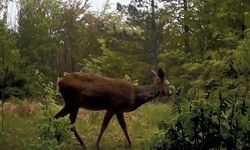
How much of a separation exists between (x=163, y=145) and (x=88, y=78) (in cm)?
639

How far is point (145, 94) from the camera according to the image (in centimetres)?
1141

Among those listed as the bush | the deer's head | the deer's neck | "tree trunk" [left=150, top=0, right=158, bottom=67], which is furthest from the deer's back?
"tree trunk" [left=150, top=0, right=158, bottom=67]

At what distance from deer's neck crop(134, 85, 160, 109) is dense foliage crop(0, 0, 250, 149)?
176 cm

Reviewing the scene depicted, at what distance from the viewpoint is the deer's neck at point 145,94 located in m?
11.3

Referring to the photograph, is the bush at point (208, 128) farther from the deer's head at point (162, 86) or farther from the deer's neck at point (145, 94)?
the deer's head at point (162, 86)

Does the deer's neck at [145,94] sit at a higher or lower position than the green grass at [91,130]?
higher

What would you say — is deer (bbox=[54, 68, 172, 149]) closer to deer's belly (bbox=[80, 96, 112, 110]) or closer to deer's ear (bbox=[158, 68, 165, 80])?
deer's belly (bbox=[80, 96, 112, 110])

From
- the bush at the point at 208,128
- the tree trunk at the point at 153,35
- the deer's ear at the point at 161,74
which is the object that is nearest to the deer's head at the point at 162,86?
the deer's ear at the point at 161,74

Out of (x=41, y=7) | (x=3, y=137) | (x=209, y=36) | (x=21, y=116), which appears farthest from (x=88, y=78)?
(x=41, y=7)

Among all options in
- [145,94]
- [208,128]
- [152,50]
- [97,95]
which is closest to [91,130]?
[145,94]

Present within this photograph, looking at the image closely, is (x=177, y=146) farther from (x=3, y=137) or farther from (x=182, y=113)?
(x=3, y=137)

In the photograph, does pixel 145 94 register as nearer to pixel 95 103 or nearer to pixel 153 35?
pixel 95 103

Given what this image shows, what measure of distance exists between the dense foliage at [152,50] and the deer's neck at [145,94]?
5.78 ft

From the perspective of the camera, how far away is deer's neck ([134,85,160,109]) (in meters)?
11.3
